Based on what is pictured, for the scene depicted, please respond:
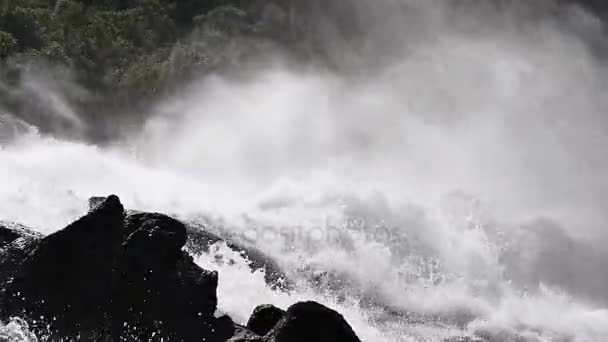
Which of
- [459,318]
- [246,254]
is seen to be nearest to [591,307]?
[459,318]

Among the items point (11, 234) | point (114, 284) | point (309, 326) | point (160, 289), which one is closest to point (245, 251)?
point (160, 289)

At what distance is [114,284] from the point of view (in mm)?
26812

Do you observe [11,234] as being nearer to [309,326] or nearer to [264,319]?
[264,319]

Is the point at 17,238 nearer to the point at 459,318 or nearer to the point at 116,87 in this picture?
the point at 459,318

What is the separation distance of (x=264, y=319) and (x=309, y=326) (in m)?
3.52

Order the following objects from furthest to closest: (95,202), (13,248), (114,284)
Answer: (95,202) → (114,284) → (13,248)

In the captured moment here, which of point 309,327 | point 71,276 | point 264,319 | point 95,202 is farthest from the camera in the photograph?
point 264,319

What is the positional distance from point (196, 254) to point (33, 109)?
56.2m

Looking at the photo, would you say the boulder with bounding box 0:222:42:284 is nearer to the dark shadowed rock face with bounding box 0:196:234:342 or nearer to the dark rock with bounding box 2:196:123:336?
the dark shadowed rock face with bounding box 0:196:234:342

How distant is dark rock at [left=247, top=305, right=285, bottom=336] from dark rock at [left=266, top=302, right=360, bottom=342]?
263 centimetres

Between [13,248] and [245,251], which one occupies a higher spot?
[245,251]

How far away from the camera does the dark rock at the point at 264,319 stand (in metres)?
28.7

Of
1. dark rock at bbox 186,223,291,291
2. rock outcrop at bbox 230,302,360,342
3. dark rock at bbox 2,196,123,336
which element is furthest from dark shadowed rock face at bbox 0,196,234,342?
dark rock at bbox 186,223,291,291

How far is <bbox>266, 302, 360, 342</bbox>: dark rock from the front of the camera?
25.6 metres
